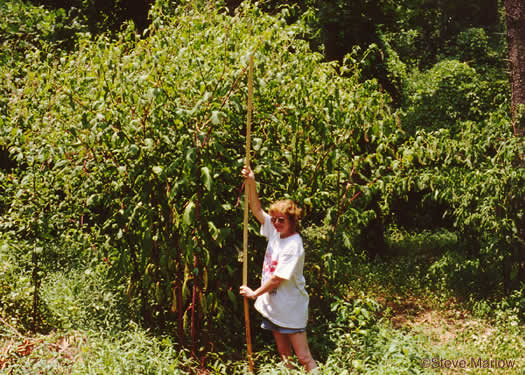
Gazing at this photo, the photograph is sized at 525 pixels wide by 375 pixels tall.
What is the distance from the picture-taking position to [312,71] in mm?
4477

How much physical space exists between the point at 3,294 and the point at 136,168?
246 cm

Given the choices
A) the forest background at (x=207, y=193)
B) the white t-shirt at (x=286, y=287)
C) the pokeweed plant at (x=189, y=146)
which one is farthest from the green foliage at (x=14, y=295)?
the white t-shirt at (x=286, y=287)

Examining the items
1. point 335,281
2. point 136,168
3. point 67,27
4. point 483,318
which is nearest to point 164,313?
point 136,168

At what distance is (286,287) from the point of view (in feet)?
12.0

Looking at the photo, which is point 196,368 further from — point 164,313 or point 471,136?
point 471,136

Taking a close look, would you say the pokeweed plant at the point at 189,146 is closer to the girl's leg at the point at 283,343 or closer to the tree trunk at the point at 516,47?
the girl's leg at the point at 283,343

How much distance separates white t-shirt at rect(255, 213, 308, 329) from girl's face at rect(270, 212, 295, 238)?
0.12ft

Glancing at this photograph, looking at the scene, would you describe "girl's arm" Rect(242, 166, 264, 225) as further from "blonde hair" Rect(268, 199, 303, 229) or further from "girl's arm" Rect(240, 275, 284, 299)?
"girl's arm" Rect(240, 275, 284, 299)

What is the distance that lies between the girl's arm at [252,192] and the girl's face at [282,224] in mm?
173

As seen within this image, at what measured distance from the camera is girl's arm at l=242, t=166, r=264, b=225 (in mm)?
3594

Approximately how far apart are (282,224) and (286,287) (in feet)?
1.49

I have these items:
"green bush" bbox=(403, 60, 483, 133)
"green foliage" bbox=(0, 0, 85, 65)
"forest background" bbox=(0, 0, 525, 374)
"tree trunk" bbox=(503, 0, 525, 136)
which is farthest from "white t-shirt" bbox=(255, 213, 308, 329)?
"green bush" bbox=(403, 60, 483, 133)

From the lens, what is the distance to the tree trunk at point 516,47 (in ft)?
19.7

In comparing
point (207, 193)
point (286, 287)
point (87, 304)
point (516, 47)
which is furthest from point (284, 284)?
point (516, 47)
